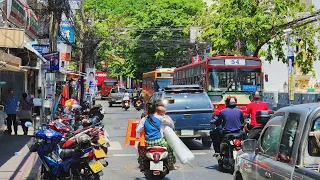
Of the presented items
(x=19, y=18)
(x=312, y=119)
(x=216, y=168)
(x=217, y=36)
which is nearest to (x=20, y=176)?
(x=216, y=168)

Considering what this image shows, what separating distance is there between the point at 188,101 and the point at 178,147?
5.95 m

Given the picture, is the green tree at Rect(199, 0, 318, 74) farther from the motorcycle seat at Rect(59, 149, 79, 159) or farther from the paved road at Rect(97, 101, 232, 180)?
the motorcycle seat at Rect(59, 149, 79, 159)

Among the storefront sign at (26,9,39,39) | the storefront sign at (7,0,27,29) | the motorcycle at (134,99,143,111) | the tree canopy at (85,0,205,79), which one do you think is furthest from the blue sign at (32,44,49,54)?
the tree canopy at (85,0,205,79)

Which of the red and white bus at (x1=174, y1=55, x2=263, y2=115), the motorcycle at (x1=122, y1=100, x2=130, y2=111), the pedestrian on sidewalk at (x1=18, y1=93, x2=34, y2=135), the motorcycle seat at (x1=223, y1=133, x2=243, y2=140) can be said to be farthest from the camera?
the motorcycle at (x1=122, y1=100, x2=130, y2=111)

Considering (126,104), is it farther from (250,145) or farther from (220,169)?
(250,145)

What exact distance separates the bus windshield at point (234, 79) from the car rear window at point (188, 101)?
22.2 ft

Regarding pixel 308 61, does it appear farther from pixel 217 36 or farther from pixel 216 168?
pixel 216 168

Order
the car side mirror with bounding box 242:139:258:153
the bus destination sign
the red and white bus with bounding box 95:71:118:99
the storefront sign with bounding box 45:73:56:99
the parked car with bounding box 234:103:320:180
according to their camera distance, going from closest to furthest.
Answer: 1. the parked car with bounding box 234:103:320:180
2. the car side mirror with bounding box 242:139:258:153
3. the storefront sign with bounding box 45:73:56:99
4. the bus destination sign
5. the red and white bus with bounding box 95:71:118:99

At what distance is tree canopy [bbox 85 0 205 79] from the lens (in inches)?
2087

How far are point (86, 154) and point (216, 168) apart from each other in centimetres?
407

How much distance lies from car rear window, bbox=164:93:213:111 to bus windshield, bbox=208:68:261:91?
22.2ft

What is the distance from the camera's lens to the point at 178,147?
9.10 m

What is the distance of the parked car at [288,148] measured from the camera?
4.57m

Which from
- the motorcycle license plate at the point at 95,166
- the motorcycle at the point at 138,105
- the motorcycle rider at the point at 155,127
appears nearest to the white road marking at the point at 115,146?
the motorcycle rider at the point at 155,127
